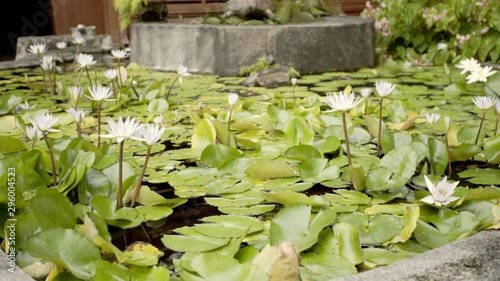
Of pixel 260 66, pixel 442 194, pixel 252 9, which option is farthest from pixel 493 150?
pixel 252 9

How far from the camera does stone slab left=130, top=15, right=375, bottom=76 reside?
403 cm

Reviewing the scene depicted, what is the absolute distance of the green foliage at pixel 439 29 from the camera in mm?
4680

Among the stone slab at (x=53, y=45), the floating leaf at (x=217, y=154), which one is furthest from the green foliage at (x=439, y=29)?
the floating leaf at (x=217, y=154)

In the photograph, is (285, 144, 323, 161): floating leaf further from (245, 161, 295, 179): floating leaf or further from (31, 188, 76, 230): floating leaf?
(31, 188, 76, 230): floating leaf

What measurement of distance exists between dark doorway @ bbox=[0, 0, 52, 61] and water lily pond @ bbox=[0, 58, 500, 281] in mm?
6936

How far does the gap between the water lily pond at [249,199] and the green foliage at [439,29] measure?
8.68ft

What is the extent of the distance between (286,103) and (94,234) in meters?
1.64

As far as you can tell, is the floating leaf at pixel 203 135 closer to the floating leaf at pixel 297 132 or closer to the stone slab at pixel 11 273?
the floating leaf at pixel 297 132

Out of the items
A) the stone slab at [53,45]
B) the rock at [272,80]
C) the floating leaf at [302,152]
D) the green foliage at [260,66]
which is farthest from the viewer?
the stone slab at [53,45]

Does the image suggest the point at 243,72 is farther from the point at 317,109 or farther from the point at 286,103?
the point at 317,109

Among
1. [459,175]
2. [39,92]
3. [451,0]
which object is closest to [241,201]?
[459,175]

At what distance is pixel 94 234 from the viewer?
114cm

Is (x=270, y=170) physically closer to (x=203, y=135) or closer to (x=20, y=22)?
(x=203, y=135)

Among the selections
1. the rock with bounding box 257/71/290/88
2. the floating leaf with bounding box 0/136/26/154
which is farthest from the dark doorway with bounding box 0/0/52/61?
the floating leaf with bounding box 0/136/26/154
